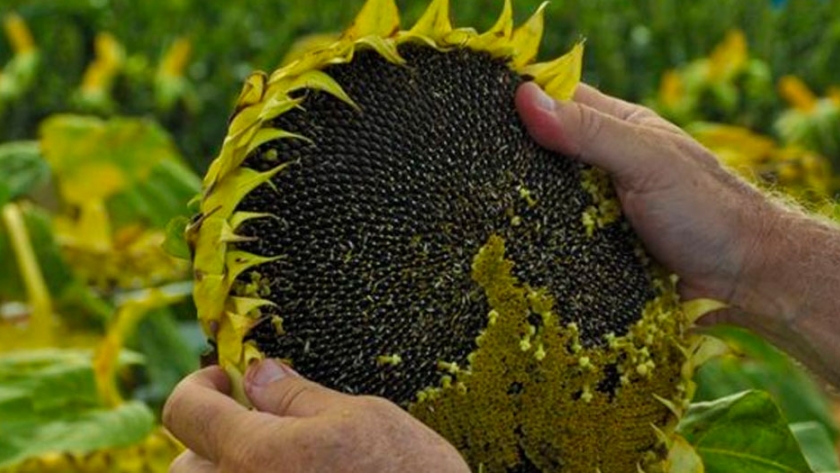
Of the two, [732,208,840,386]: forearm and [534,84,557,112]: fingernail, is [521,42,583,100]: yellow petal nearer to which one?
[534,84,557,112]: fingernail

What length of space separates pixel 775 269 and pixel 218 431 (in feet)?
1.74

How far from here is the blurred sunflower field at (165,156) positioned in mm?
2047

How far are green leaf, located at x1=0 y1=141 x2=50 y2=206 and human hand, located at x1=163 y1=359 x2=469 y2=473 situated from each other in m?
1.42

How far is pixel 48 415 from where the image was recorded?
2076 millimetres

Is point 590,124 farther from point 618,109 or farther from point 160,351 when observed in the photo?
point 160,351

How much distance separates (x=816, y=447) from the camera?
6.07 feet

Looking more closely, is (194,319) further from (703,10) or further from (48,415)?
(703,10)

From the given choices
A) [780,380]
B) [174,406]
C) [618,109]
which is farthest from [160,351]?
[174,406]

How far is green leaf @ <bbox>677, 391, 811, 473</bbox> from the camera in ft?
4.83

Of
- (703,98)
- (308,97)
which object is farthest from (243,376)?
(703,98)

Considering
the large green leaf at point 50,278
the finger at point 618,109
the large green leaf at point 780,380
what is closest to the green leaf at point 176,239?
the finger at point 618,109

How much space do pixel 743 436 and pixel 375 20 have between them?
1.63ft

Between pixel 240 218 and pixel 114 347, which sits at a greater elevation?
pixel 240 218

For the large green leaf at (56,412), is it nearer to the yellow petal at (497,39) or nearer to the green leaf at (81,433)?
the green leaf at (81,433)
